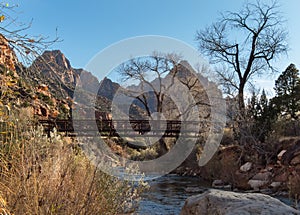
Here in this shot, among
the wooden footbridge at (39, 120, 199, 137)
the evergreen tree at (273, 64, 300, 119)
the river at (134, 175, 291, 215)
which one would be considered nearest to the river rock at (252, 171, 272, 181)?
the river at (134, 175, 291, 215)

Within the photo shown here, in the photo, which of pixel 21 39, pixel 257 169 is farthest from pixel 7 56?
pixel 257 169

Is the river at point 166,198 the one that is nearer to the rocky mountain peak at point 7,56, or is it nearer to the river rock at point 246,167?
the river rock at point 246,167

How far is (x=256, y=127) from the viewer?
12.6 metres

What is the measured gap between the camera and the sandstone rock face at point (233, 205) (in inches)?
103

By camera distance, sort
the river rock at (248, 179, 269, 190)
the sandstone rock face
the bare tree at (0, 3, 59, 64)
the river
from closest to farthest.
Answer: the bare tree at (0, 3, 59, 64)
the sandstone rock face
the river
the river rock at (248, 179, 269, 190)

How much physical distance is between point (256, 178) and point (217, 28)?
31.8ft

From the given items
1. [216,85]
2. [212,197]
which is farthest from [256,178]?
[216,85]

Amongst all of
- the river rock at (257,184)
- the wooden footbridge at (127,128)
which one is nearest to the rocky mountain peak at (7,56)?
the river rock at (257,184)

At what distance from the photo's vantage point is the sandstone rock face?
2625 mm

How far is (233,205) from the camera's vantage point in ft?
9.34

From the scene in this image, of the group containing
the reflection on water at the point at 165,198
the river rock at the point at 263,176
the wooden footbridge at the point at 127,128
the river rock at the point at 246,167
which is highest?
the wooden footbridge at the point at 127,128

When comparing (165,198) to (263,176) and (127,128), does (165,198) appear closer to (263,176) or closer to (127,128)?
(263,176)

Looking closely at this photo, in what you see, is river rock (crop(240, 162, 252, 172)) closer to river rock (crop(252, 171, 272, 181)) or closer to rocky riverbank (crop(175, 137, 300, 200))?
rocky riverbank (crop(175, 137, 300, 200))

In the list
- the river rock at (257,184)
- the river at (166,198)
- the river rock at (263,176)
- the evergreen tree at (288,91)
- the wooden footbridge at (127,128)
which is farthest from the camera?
the evergreen tree at (288,91)
